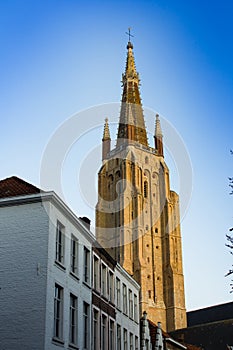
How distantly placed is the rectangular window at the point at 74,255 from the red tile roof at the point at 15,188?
10.2 feet

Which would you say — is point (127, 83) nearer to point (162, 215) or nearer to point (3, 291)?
point (162, 215)

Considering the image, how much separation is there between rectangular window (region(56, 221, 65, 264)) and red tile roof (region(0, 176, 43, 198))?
1.98 meters

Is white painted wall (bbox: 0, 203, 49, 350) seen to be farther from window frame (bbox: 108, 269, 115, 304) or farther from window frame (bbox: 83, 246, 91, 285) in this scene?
window frame (bbox: 108, 269, 115, 304)

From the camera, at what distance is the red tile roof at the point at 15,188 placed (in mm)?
26359

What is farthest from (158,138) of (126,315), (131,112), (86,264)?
(86,264)

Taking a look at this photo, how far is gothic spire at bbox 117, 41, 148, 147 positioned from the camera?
113m

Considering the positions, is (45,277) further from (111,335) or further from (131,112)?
(131,112)

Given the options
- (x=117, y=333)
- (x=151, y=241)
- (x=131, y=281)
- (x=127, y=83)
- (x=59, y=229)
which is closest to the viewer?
(x=59, y=229)

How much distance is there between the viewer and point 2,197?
1031 inches

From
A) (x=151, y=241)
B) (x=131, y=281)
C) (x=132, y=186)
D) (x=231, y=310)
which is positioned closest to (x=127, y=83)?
(x=132, y=186)

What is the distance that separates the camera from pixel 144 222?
324ft

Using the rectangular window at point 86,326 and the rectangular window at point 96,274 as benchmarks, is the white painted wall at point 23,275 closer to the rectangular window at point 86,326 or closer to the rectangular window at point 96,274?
the rectangular window at point 86,326

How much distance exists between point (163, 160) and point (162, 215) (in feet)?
42.2

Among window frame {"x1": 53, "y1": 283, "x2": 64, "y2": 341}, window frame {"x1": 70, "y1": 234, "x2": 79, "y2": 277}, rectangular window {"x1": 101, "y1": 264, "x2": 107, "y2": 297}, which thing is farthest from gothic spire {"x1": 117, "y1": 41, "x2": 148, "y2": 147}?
window frame {"x1": 53, "y1": 283, "x2": 64, "y2": 341}
